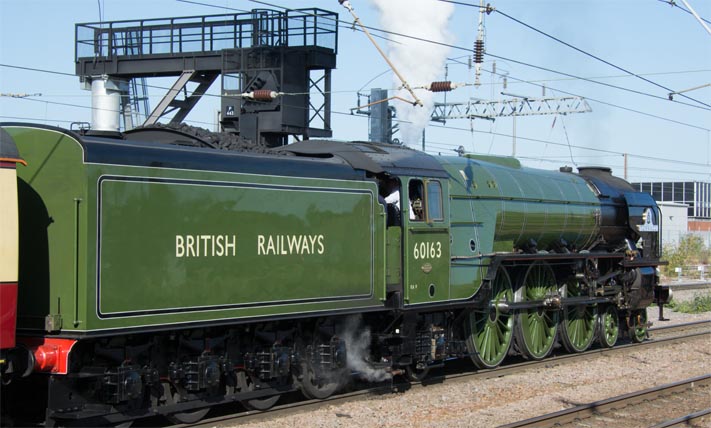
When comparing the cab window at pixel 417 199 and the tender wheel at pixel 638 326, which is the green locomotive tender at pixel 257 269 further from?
the tender wheel at pixel 638 326

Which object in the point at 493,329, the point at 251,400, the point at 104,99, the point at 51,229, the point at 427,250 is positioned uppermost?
the point at 104,99

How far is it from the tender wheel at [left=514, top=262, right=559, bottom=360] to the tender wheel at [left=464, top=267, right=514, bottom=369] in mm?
302

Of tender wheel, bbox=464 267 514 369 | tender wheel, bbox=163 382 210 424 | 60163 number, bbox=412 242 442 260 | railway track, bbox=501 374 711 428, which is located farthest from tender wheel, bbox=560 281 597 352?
tender wheel, bbox=163 382 210 424

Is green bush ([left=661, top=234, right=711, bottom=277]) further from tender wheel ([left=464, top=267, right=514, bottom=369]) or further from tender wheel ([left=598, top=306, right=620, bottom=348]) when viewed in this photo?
tender wheel ([left=464, top=267, right=514, bottom=369])

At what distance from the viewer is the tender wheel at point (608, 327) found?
60.4ft

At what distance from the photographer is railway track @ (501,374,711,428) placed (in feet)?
35.8

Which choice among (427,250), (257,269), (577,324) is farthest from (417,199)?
(577,324)

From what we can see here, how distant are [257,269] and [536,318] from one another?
7423 mm

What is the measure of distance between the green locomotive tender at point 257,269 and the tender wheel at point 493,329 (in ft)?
0.12

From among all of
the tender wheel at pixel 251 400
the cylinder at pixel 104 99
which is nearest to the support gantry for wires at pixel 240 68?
the cylinder at pixel 104 99

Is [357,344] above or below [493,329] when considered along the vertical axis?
above

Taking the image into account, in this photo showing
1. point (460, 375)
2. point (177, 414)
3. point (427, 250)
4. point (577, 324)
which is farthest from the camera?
point (577, 324)

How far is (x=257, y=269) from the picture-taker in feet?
34.4

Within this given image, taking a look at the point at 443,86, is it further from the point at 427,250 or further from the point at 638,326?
the point at 638,326
